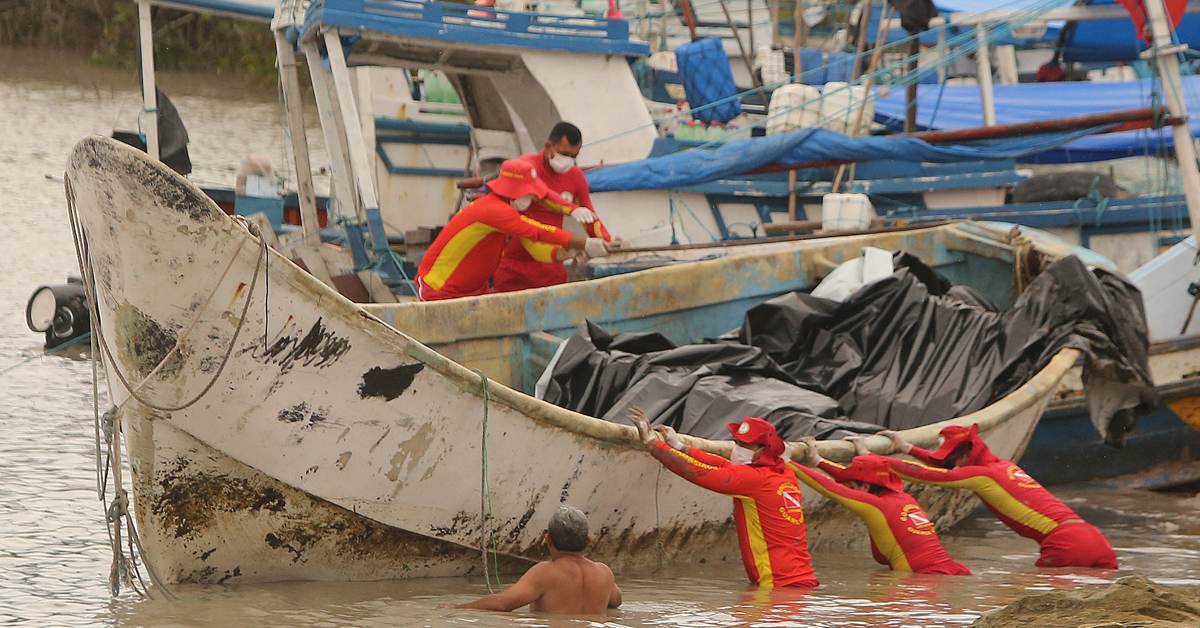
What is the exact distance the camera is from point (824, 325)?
7566 mm

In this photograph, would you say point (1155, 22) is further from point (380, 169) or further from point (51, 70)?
point (51, 70)

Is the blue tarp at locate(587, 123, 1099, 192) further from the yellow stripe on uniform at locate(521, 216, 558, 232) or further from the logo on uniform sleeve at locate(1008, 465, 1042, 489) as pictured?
the logo on uniform sleeve at locate(1008, 465, 1042, 489)

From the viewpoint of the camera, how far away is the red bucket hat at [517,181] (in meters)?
7.38

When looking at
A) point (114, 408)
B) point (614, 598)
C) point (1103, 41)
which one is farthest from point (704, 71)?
point (114, 408)

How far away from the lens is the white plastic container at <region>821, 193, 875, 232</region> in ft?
31.8

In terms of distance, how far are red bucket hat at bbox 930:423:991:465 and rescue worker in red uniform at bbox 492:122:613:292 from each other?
2.48 meters

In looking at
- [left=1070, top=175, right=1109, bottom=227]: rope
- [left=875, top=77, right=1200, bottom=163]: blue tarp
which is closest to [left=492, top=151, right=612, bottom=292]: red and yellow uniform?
[left=1070, top=175, right=1109, bottom=227]: rope

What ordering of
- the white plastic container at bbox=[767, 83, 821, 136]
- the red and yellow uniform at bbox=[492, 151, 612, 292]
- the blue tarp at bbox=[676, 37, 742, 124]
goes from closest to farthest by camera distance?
the red and yellow uniform at bbox=[492, 151, 612, 292] < the white plastic container at bbox=[767, 83, 821, 136] < the blue tarp at bbox=[676, 37, 742, 124]

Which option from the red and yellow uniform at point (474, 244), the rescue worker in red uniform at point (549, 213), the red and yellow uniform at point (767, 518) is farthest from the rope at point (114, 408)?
the rescue worker in red uniform at point (549, 213)

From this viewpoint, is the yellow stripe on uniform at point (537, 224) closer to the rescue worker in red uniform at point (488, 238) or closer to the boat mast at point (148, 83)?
the rescue worker in red uniform at point (488, 238)

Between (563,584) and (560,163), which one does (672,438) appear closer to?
(563,584)

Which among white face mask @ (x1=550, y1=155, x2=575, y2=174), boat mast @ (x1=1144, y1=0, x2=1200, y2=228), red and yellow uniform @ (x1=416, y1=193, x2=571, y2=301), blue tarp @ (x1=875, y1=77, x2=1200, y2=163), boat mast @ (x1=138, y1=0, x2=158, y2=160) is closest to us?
red and yellow uniform @ (x1=416, y1=193, x2=571, y2=301)

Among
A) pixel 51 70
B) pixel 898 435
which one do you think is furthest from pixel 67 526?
pixel 51 70

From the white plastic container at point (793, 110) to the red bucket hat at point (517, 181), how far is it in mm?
4178
